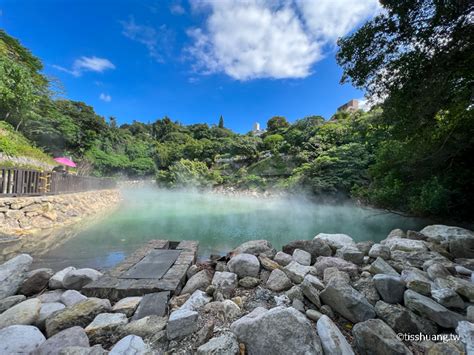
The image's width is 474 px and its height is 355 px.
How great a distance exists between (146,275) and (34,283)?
1221mm

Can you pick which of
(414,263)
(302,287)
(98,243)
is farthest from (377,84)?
(98,243)

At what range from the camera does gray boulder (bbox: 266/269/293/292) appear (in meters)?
2.08

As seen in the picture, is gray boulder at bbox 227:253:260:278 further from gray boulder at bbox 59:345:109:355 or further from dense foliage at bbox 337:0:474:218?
dense foliage at bbox 337:0:474:218

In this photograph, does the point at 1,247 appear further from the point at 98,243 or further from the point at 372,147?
the point at 372,147

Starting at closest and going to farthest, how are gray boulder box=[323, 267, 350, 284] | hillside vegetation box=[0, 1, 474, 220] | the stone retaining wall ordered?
gray boulder box=[323, 267, 350, 284]
hillside vegetation box=[0, 1, 474, 220]
the stone retaining wall

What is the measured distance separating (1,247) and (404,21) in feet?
25.9

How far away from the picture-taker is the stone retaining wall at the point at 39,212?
431cm

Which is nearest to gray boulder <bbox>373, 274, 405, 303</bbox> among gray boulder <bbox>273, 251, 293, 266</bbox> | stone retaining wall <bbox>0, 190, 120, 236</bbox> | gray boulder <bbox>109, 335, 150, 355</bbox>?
gray boulder <bbox>273, 251, 293, 266</bbox>

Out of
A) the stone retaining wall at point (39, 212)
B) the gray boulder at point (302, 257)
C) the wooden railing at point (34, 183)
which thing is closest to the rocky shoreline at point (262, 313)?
the gray boulder at point (302, 257)

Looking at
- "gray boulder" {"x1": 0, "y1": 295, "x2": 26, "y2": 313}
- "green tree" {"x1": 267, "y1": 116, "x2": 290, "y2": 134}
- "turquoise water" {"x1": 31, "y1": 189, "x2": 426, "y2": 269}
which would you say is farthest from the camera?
"green tree" {"x1": 267, "y1": 116, "x2": 290, "y2": 134}

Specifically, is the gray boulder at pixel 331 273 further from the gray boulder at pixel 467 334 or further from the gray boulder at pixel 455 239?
the gray boulder at pixel 455 239

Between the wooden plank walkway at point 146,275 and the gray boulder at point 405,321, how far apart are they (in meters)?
1.97

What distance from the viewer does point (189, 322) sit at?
1.46 m

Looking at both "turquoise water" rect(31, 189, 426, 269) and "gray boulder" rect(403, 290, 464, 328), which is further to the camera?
"turquoise water" rect(31, 189, 426, 269)
